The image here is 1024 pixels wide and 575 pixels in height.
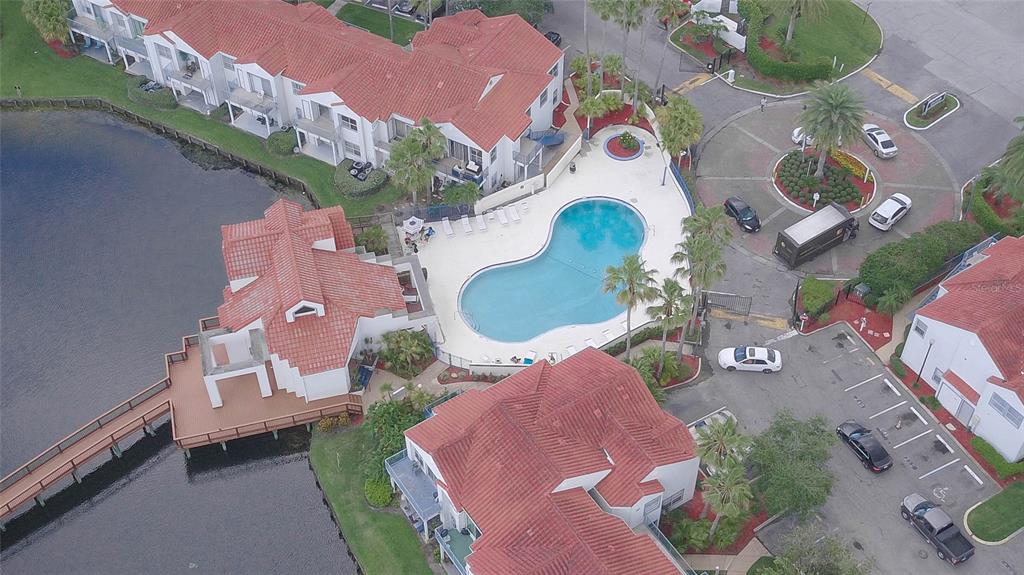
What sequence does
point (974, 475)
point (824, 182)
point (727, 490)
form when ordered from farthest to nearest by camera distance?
point (824, 182), point (974, 475), point (727, 490)

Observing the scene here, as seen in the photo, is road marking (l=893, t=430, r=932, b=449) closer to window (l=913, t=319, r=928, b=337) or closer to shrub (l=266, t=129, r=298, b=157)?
window (l=913, t=319, r=928, b=337)

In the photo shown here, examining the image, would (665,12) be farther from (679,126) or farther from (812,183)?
(812,183)

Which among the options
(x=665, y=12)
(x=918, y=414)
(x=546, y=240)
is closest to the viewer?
(x=918, y=414)

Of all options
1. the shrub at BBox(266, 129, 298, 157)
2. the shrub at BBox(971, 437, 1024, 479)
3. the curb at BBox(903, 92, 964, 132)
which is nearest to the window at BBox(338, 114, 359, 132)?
the shrub at BBox(266, 129, 298, 157)

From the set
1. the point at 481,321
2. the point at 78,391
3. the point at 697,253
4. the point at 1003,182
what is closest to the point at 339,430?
the point at 481,321

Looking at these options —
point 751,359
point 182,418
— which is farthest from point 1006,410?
point 182,418

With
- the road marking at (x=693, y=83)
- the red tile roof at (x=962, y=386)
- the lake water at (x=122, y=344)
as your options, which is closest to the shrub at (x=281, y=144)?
the lake water at (x=122, y=344)

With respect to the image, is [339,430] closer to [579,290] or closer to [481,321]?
[481,321]
